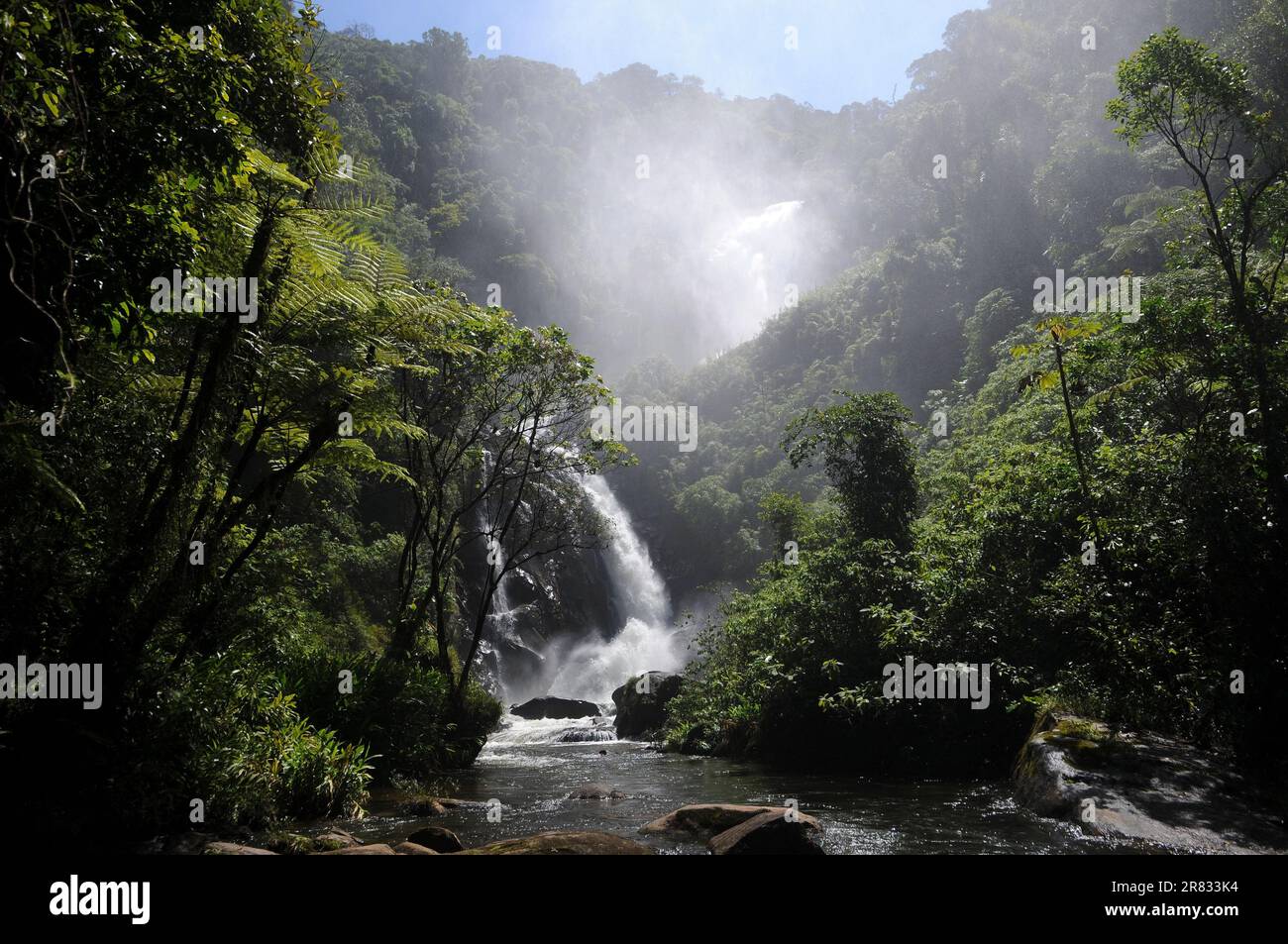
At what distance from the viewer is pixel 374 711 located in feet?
31.3

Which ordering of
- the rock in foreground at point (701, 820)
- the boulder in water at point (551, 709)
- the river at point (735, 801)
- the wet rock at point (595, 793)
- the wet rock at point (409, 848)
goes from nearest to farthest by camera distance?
the wet rock at point (409, 848)
the river at point (735, 801)
the rock in foreground at point (701, 820)
the wet rock at point (595, 793)
the boulder in water at point (551, 709)

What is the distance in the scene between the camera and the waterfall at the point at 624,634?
30703 mm

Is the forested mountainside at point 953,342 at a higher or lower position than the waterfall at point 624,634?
higher

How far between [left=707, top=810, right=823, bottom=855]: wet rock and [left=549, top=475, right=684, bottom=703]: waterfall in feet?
71.0

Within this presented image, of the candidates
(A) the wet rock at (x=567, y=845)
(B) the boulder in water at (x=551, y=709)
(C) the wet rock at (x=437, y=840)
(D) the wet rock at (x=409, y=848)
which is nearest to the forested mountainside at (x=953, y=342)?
(A) the wet rock at (x=567, y=845)

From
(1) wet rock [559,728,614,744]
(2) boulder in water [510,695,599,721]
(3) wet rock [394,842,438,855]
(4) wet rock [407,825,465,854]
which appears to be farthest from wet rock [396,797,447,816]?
(2) boulder in water [510,695,599,721]

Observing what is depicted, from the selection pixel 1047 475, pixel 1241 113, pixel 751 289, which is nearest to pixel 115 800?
pixel 1047 475

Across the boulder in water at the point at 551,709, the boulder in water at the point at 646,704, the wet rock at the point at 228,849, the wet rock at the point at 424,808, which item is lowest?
the boulder in water at the point at 551,709

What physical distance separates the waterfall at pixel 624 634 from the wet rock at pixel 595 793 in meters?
17.6

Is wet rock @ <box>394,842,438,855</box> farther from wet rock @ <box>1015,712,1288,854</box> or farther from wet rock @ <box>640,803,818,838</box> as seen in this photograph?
wet rock @ <box>1015,712,1288,854</box>

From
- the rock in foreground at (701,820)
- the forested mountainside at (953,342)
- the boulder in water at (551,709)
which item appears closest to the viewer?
the rock in foreground at (701,820)

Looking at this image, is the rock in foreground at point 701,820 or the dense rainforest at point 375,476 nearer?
the dense rainforest at point 375,476

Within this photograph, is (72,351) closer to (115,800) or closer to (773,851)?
(115,800)

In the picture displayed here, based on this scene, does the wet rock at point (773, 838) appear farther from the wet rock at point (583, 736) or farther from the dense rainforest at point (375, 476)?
the wet rock at point (583, 736)
